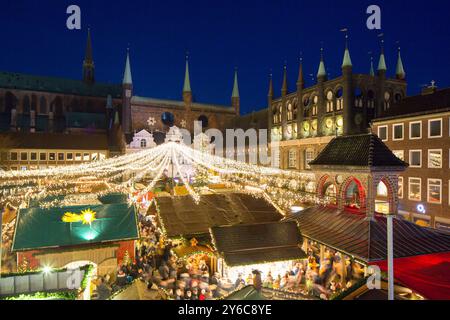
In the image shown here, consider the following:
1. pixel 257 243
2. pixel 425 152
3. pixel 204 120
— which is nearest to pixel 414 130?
pixel 425 152

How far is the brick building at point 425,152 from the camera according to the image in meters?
24.8

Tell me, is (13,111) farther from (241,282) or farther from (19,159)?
(241,282)

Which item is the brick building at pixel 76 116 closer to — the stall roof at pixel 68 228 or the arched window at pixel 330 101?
the arched window at pixel 330 101

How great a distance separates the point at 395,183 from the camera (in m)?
14.7

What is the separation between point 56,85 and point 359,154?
74.3 m

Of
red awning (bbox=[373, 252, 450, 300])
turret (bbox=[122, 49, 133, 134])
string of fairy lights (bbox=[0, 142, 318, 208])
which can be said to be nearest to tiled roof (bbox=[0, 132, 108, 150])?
turret (bbox=[122, 49, 133, 134])

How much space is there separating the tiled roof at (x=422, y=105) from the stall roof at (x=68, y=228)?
25894 mm

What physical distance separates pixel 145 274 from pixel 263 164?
37.3 meters

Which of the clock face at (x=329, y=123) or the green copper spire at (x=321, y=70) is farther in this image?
the green copper spire at (x=321, y=70)

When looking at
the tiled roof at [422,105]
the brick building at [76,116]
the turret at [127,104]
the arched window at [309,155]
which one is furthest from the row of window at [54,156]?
the tiled roof at [422,105]

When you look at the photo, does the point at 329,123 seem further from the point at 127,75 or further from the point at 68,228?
the point at 127,75

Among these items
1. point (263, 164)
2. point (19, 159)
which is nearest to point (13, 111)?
point (19, 159)

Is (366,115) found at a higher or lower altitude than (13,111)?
lower

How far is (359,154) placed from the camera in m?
15.1
